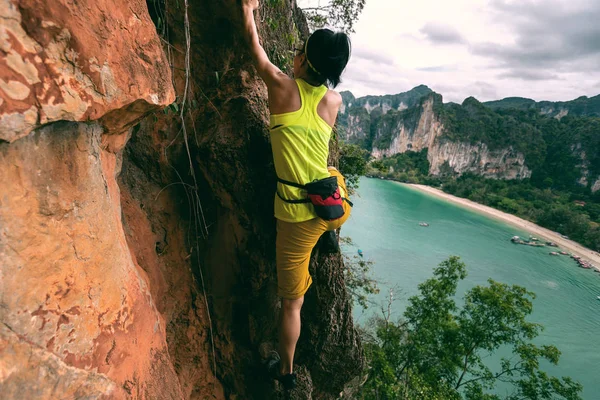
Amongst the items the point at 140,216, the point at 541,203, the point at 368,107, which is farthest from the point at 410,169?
the point at 368,107

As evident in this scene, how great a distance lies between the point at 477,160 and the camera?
5425 cm

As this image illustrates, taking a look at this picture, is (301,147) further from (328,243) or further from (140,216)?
(140,216)

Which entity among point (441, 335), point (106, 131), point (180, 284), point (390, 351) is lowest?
point (390, 351)

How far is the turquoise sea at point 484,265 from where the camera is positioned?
46.5ft

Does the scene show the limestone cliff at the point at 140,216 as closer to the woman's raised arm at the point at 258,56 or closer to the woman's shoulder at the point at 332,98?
the woman's raised arm at the point at 258,56

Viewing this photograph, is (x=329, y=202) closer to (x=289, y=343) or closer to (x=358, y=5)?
(x=289, y=343)

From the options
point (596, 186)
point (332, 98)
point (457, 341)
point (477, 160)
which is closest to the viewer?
point (332, 98)

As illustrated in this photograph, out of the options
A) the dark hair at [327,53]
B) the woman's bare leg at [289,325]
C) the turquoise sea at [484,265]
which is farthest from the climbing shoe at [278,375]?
the turquoise sea at [484,265]

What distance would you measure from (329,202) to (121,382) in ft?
4.28

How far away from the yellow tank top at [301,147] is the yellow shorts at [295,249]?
0.25 feet

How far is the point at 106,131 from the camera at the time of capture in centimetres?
130

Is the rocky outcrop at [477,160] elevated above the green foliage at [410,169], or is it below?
above

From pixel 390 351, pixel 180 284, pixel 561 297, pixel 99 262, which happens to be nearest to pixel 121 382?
pixel 99 262

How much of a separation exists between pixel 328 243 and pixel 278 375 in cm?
106
